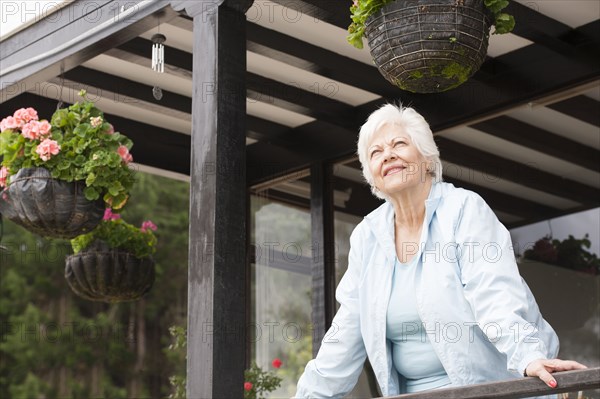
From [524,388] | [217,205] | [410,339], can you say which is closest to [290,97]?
[217,205]

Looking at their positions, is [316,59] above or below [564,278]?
above

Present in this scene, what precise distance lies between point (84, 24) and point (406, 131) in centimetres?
201

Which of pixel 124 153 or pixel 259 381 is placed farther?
pixel 259 381

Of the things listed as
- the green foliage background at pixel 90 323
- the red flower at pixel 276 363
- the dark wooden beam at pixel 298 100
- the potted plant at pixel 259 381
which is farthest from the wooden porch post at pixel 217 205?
the green foliage background at pixel 90 323

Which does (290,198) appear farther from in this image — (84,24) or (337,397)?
(337,397)

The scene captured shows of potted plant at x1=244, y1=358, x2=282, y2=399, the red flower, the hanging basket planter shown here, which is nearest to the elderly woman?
the hanging basket planter

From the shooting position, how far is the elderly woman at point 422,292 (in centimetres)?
290

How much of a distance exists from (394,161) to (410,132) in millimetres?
Result: 121

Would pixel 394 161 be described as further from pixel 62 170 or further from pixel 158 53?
pixel 62 170

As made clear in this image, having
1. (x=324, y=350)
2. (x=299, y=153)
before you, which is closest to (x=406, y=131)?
(x=324, y=350)

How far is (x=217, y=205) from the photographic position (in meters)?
3.76

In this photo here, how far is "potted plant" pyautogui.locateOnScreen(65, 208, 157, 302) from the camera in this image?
5840mm

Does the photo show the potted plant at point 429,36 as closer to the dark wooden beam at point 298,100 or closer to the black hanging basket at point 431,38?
the black hanging basket at point 431,38

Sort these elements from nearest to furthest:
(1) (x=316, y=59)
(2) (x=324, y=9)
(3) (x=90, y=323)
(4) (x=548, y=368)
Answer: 1. (4) (x=548, y=368)
2. (2) (x=324, y=9)
3. (1) (x=316, y=59)
4. (3) (x=90, y=323)
